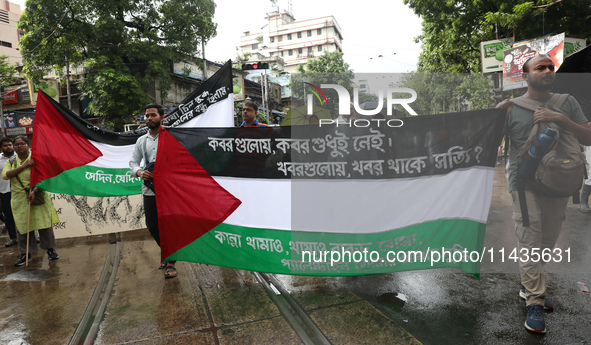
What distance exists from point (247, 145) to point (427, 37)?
17494mm

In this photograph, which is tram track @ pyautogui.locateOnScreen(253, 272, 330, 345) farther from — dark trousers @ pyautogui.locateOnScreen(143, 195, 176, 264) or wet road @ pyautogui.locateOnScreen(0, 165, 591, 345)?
dark trousers @ pyautogui.locateOnScreen(143, 195, 176, 264)

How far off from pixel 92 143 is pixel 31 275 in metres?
1.87

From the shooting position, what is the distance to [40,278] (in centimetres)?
450

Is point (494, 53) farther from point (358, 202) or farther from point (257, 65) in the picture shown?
point (358, 202)

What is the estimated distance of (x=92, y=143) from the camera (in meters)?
5.32

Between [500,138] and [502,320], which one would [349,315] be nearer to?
[502,320]

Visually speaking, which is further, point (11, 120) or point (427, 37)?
point (11, 120)

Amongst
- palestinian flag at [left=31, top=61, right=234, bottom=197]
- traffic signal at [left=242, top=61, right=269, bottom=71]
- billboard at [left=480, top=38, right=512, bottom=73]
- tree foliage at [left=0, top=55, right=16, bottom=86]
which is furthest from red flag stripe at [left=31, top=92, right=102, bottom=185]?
tree foliage at [left=0, top=55, right=16, bottom=86]

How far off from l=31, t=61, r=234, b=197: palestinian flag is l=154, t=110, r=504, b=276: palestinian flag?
5.37ft

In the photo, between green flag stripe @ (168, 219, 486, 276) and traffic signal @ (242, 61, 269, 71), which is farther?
traffic signal @ (242, 61, 269, 71)

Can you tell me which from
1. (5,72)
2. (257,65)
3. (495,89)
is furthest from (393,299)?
(5,72)

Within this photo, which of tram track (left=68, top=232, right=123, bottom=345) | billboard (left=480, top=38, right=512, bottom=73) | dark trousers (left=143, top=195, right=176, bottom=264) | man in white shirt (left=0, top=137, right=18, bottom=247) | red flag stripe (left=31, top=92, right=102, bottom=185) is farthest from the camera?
billboard (left=480, top=38, right=512, bottom=73)

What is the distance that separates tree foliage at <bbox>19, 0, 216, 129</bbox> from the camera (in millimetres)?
18297

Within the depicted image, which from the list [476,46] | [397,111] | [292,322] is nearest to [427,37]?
[476,46]
